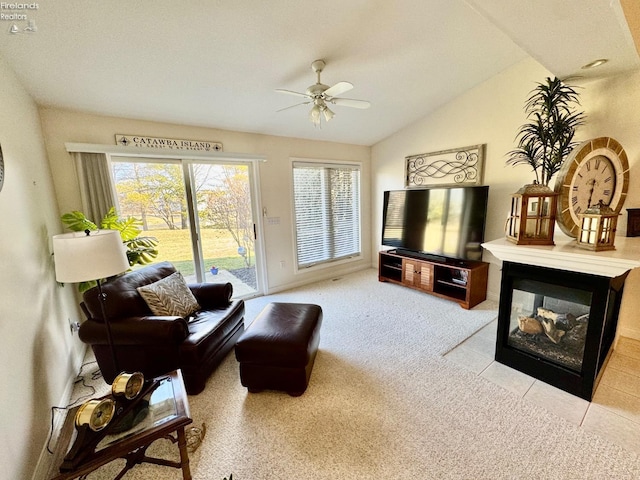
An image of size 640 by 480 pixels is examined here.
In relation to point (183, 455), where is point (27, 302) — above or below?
above

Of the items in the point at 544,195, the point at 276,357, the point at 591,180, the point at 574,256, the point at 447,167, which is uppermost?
the point at 447,167

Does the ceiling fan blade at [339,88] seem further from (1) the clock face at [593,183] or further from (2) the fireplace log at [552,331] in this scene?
(2) the fireplace log at [552,331]

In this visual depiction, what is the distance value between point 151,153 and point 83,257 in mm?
1775

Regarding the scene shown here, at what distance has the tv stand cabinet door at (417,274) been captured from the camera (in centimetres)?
369

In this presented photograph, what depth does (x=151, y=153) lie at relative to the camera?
9.36 feet

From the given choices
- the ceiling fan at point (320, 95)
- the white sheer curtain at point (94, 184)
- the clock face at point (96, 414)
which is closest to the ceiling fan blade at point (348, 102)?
the ceiling fan at point (320, 95)

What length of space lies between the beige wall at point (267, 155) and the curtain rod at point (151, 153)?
13cm

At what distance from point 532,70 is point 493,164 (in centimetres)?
103

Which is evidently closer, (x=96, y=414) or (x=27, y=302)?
(x=96, y=414)

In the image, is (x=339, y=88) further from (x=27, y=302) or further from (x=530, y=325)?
(x=27, y=302)

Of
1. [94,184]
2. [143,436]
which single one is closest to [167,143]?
[94,184]

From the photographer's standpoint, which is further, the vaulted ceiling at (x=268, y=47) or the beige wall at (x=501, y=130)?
the beige wall at (x=501, y=130)

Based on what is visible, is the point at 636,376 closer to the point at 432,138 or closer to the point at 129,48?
the point at 432,138

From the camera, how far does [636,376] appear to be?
200 cm
